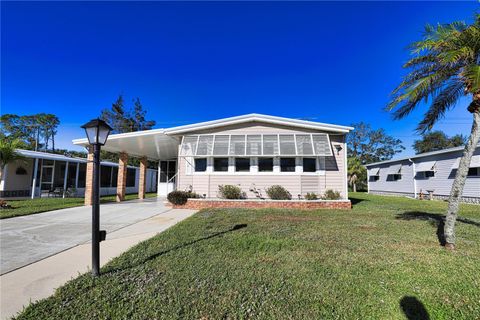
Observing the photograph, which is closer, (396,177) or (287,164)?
(287,164)

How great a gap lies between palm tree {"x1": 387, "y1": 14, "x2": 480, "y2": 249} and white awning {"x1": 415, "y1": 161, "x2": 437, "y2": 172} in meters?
13.8

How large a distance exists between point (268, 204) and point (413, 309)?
873 cm

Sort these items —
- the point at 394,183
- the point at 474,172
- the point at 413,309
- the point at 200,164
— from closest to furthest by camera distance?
the point at 413,309 < the point at 200,164 < the point at 474,172 < the point at 394,183

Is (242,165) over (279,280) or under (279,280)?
over

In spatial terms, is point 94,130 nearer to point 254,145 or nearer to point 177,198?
point 177,198

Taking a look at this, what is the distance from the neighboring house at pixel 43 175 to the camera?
16.2 metres

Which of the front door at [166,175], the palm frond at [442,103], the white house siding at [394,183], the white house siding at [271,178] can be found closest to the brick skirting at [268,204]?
the white house siding at [271,178]

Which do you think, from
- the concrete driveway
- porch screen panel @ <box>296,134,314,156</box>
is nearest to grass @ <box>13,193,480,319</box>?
the concrete driveway

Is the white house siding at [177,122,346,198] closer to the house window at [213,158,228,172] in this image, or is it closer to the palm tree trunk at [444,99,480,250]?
the house window at [213,158,228,172]

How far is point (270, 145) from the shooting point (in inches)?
478

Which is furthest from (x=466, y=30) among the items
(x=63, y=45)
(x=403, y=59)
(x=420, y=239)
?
(x=63, y=45)

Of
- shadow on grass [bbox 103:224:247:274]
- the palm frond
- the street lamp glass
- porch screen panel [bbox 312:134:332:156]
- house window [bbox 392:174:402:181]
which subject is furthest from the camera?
house window [bbox 392:174:402:181]

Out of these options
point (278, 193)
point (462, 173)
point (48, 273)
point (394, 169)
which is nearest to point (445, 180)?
point (394, 169)

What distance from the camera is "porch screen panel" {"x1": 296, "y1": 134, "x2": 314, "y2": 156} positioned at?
38.4 ft
